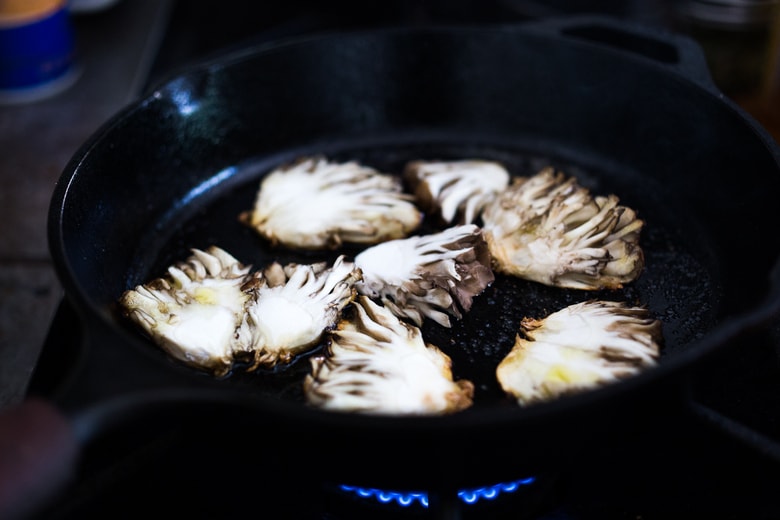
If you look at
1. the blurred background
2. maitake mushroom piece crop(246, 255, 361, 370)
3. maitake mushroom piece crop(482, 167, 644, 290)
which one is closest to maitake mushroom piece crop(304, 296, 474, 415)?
maitake mushroom piece crop(246, 255, 361, 370)

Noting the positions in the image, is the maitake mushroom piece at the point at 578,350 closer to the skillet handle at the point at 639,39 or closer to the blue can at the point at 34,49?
the skillet handle at the point at 639,39

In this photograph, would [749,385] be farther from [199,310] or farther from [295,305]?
[199,310]

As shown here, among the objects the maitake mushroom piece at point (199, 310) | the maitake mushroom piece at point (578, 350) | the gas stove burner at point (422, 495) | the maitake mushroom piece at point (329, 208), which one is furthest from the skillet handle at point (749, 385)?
the maitake mushroom piece at point (199, 310)

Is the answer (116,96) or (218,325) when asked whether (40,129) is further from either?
(218,325)

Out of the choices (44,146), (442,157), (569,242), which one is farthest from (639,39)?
(44,146)

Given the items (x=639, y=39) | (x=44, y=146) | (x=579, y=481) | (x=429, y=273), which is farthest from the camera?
(x=44, y=146)

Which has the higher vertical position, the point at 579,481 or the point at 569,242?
the point at 569,242
